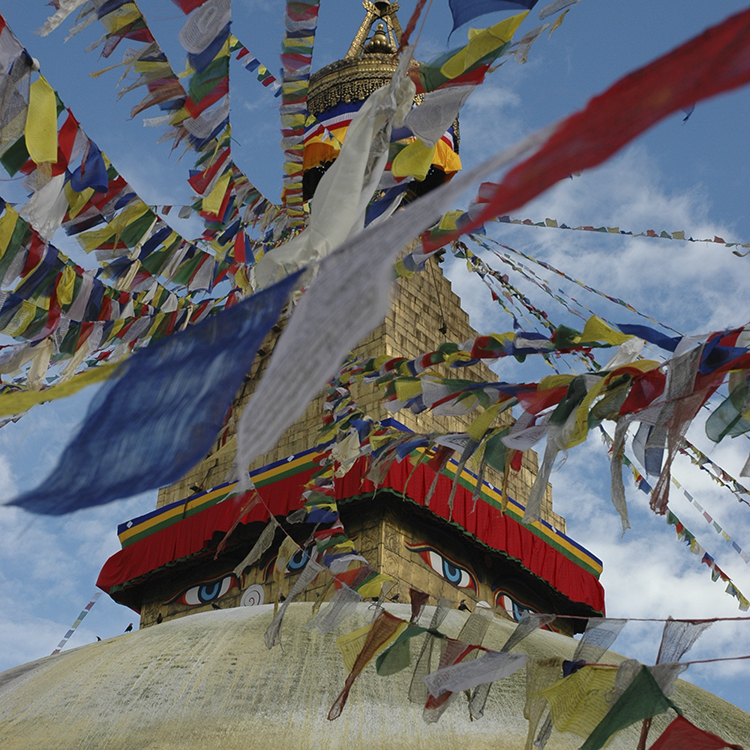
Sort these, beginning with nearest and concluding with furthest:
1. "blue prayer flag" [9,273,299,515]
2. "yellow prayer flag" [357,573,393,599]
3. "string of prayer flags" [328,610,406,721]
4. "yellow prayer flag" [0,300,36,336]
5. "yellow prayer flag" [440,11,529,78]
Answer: "blue prayer flag" [9,273,299,515] → "yellow prayer flag" [440,11,529,78] → "yellow prayer flag" [0,300,36,336] → "string of prayer flags" [328,610,406,721] → "yellow prayer flag" [357,573,393,599]

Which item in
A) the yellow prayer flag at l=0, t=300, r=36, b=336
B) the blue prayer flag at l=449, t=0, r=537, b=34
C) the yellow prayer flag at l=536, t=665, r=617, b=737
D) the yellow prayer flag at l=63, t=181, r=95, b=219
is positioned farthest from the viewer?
the yellow prayer flag at l=0, t=300, r=36, b=336

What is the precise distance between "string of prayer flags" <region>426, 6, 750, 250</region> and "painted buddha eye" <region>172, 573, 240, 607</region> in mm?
8464

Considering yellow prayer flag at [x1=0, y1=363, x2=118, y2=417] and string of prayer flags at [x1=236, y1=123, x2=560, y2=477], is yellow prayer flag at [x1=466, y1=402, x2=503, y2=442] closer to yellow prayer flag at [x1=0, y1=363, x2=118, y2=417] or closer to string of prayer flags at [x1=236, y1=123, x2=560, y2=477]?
yellow prayer flag at [x1=0, y1=363, x2=118, y2=417]

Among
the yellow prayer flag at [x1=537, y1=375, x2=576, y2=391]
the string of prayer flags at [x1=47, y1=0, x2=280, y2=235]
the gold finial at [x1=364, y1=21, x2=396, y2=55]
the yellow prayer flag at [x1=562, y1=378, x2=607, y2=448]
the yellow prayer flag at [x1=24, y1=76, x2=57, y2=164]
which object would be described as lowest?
the yellow prayer flag at [x1=562, y1=378, x2=607, y2=448]

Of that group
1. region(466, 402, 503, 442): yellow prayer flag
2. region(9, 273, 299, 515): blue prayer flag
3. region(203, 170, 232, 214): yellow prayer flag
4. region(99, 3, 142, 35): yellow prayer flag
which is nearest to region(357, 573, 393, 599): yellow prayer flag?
region(466, 402, 503, 442): yellow prayer flag

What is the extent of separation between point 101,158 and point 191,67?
569 mm

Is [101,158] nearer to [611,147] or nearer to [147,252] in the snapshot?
[147,252]

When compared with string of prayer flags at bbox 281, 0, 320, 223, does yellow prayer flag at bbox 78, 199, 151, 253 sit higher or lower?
lower

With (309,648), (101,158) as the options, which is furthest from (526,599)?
(101,158)

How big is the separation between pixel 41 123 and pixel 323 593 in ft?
10.5

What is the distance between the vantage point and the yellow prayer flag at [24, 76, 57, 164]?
10.5 ft

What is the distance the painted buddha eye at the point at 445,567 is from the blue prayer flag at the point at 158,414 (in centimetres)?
689

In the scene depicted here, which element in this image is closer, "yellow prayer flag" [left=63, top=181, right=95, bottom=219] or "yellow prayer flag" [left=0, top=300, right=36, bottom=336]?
"yellow prayer flag" [left=63, top=181, right=95, bottom=219]

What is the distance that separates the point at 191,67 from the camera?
371 centimetres
